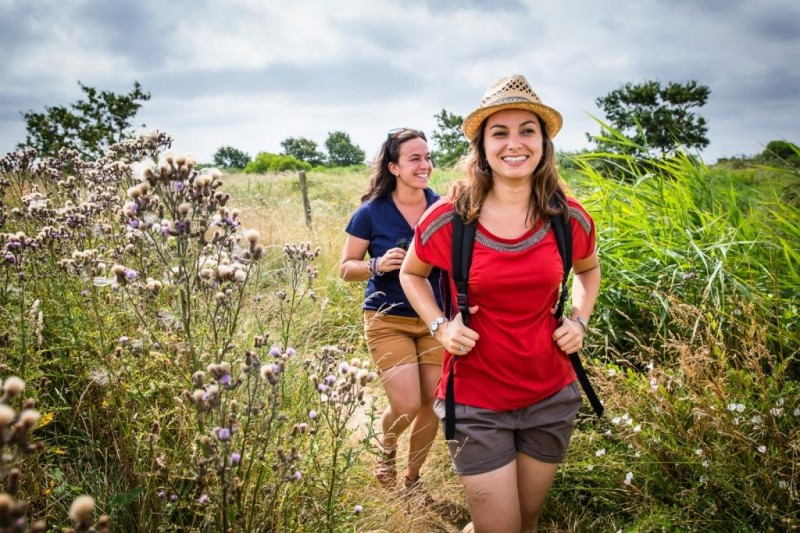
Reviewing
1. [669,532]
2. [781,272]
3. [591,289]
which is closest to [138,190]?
[591,289]

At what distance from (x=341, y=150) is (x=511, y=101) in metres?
62.3

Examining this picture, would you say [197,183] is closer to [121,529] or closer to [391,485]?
[121,529]

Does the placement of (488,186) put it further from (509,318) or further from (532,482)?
(532,482)

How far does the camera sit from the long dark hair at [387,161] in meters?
3.51

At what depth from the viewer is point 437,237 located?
227cm

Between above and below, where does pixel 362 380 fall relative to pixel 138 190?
below

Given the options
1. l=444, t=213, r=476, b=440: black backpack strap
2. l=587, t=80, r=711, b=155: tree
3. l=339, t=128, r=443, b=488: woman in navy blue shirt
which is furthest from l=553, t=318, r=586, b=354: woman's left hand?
l=587, t=80, r=711, b=155: tree

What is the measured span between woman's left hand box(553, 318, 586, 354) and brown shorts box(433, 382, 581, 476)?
191 mm

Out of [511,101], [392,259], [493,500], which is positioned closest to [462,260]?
[511,101]

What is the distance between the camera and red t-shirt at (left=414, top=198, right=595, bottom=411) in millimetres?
2172

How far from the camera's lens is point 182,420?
2.29 meters

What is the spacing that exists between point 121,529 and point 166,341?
0.84m

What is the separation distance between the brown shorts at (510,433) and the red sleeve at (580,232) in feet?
2.09

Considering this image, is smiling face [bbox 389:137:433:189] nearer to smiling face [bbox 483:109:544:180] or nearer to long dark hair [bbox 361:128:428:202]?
long dark hair [bbox 361:128:428:202]
